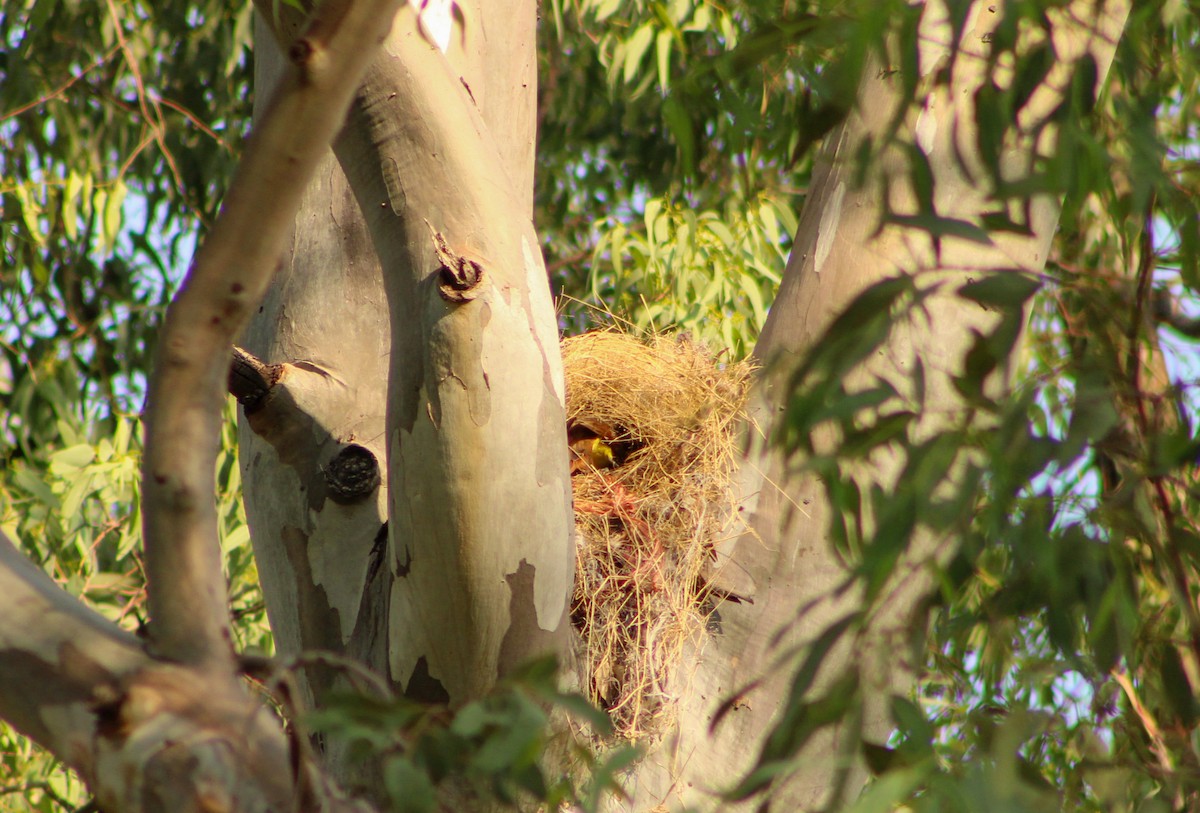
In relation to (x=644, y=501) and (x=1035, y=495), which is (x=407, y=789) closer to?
(x=1035, y=495)

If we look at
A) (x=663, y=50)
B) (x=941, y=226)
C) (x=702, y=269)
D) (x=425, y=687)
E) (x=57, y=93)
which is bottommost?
(x=702, y=269)

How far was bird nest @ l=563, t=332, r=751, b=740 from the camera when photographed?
6.81 feet

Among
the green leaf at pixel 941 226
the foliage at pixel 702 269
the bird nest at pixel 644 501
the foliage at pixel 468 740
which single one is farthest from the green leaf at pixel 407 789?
the foliage at pixel 702 269

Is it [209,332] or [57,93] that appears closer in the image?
[209,332]

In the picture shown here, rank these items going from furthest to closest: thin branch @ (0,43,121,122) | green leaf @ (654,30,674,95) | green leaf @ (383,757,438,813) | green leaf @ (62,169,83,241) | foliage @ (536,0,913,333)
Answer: green leaf @ (62,169,83,241)
thin branch @ (0,43,121,122)
green leaf @ (654,30,674,95)
foliage @ (536,0,913,333)
green leaf @ (383,757,438,813)

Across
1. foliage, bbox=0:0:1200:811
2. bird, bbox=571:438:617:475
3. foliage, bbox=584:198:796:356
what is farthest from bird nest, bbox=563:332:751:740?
foliage, bbox=584:198:796:356

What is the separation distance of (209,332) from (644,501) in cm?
131

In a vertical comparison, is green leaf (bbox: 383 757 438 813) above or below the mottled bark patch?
above

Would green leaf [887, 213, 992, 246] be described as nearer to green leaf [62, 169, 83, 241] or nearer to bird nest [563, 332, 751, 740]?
bird nest [563, 332, 751, 740]

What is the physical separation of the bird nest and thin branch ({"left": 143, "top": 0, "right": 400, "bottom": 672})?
945mm

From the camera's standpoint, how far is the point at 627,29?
3.65 metres

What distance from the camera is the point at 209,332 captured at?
1.10 meters

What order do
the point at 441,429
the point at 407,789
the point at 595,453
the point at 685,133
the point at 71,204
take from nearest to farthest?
the point at 407,789
the point at 685,133
the point at 441,429
the point at 595,453
the point at 71,204

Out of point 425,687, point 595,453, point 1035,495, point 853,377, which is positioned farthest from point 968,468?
point 595,453
